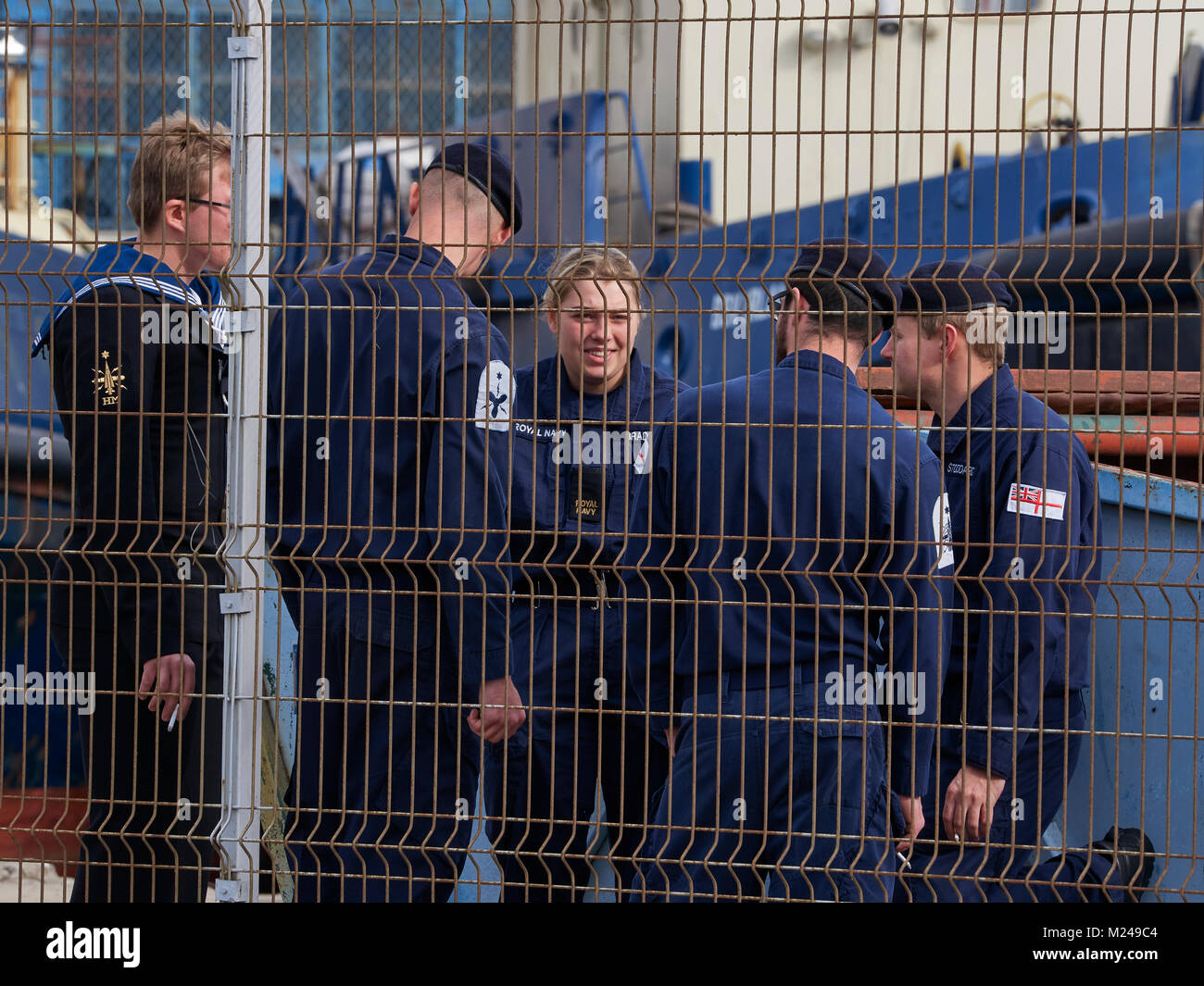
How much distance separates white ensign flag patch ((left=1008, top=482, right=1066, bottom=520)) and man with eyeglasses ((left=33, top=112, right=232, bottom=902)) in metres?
1.94

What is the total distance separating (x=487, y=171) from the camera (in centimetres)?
346

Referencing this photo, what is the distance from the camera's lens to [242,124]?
3.32 meters

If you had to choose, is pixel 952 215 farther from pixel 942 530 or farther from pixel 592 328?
pixel 942 530

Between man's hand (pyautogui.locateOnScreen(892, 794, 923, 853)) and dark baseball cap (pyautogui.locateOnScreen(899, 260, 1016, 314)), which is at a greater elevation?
dark baseball cap (pyautogui.locateOnScreen(899, 260, 1016, 314))

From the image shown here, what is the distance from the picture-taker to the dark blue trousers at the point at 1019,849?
3057mm

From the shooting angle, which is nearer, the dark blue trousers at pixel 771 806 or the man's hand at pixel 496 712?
the dark blue trousers at pixel 771 806

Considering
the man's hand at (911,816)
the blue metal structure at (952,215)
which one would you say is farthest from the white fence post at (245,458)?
the blue metal structure at (952,215)

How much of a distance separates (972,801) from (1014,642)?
45 cm

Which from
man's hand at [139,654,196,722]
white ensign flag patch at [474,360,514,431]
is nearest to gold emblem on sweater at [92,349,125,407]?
man's hand at [139,654,196,722]

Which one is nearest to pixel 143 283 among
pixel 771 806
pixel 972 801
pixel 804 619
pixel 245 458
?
pixel 245 458

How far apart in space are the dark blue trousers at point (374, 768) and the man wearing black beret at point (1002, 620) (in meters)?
1.13

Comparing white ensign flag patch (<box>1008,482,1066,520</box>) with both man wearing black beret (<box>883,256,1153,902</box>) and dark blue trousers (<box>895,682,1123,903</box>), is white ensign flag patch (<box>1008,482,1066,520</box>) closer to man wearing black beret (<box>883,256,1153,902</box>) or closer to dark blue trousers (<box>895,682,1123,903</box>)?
→ man wearing black beret (<box>883,256,1153,902</box>)

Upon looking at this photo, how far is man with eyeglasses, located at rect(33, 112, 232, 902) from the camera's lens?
11.1 feet

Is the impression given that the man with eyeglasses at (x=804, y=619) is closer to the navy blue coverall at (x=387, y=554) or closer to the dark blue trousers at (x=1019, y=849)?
the dark blue trousers at (x=1019, y=849)
